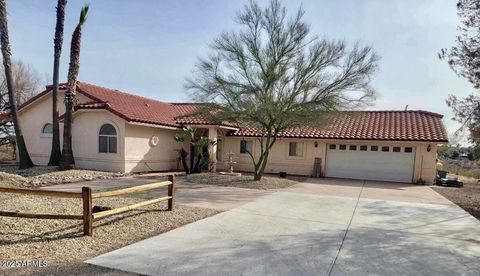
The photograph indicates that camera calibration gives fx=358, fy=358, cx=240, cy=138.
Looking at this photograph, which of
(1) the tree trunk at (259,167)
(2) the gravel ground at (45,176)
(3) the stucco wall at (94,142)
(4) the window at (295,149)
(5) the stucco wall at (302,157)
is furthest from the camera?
(4) the window at (295,149)

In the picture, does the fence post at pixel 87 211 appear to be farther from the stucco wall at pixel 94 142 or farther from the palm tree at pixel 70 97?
the palm tree at pixel 70 97

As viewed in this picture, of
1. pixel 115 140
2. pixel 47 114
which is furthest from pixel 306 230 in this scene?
pixel 47 114

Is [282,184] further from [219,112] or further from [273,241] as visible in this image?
[273,241]

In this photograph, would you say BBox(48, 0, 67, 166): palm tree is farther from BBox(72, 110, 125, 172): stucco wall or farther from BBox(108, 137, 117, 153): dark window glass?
BBox(108, 137, 117, 153): dark window glass

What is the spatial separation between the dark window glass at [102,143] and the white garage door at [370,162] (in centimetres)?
1259

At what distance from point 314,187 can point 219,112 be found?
17.8 ft

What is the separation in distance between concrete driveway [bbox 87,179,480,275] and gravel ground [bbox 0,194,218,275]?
0.39 metres

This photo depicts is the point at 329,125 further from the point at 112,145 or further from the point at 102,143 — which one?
the point at 102,143

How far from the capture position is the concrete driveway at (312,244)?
5.46 meters

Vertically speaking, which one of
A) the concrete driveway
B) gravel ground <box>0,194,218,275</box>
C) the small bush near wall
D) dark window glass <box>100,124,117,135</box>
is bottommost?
the small bush near wall

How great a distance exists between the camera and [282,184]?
16297mm

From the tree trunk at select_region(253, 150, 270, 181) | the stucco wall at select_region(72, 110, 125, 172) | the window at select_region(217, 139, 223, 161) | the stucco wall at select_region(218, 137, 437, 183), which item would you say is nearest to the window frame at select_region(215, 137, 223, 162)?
the window at select_region(217, 139, 223, 161)

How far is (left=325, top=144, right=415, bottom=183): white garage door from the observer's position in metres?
20.1

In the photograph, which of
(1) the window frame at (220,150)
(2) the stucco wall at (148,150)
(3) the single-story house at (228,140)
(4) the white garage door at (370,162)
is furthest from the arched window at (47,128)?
(4) the white garage door at (370,162)
